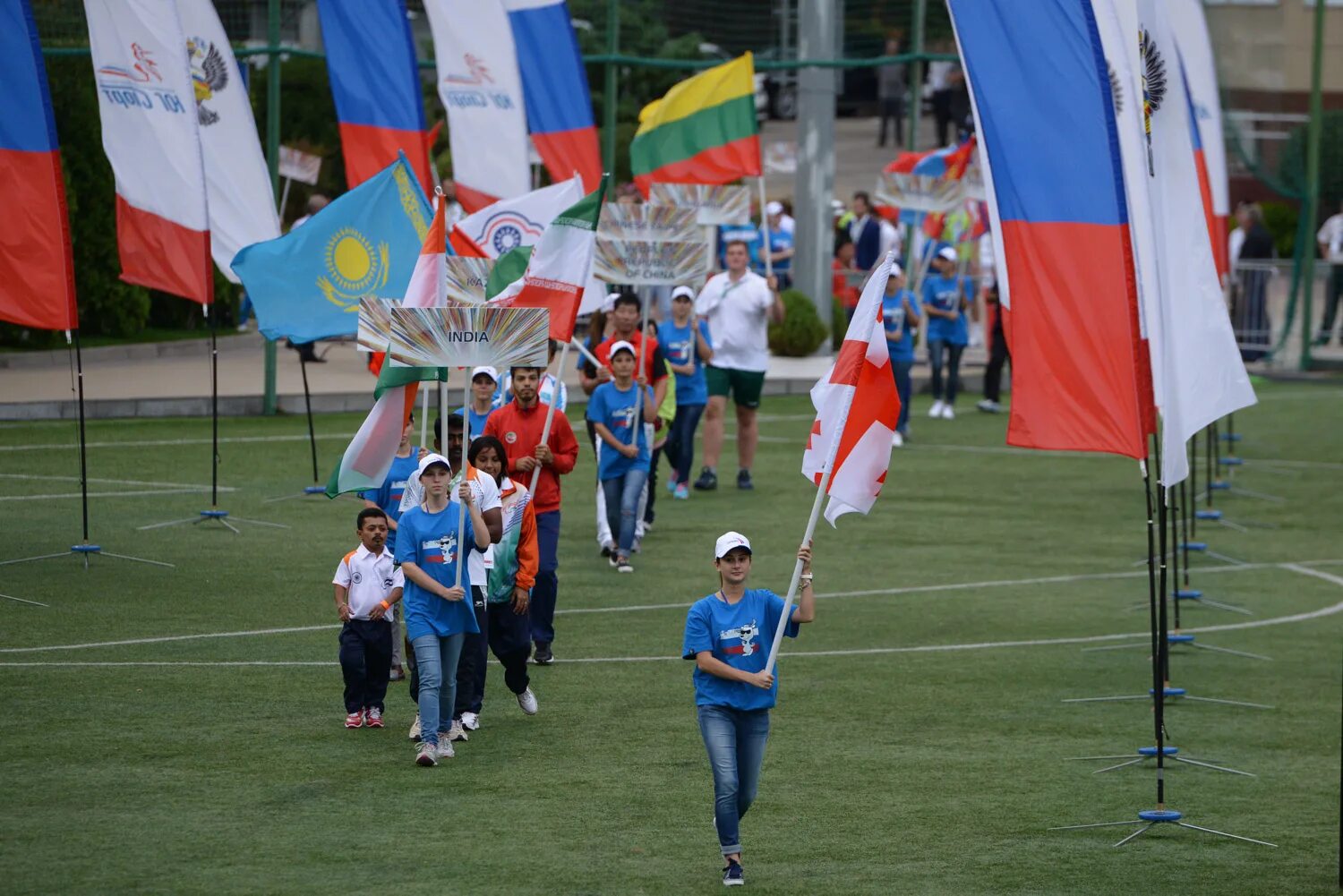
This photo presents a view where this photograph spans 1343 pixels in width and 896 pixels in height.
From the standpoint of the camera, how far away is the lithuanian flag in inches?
919

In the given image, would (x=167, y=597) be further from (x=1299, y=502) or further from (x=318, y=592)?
(x=1299, y=502)

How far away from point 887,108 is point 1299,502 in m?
25.2

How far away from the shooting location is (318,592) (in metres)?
Result: 15.6

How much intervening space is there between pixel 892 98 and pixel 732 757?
3683 centimetres

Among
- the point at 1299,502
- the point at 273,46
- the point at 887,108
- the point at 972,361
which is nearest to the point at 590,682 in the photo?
the point at 1299,502

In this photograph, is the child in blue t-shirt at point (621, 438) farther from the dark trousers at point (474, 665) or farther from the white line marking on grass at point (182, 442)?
the white line marking on grass at point (182, 442)

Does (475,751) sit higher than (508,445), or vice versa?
(508,445)

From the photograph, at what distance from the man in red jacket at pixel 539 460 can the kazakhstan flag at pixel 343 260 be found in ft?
5.98

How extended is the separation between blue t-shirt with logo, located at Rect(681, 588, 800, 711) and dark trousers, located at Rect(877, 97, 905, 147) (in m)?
36.1

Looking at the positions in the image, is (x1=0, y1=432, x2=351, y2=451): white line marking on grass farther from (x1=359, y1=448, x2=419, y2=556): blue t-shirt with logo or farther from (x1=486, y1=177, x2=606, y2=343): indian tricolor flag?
(x1=359, y1=448, x2=419, y2=556): blue t-shirt with logo

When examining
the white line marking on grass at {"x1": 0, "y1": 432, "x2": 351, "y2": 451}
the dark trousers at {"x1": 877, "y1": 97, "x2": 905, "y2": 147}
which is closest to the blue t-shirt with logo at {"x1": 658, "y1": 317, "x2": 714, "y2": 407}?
the white line marking on grass at {"x1": 0, "y1": 432, "x2": 351, "y2": 451}

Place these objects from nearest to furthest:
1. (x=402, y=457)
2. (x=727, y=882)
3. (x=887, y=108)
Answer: (x=727, y=882) → (x=402, y=457) → (x=887, y=108)

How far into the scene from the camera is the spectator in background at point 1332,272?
3500cm

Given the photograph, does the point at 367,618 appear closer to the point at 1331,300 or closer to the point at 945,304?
the point at 945,304
